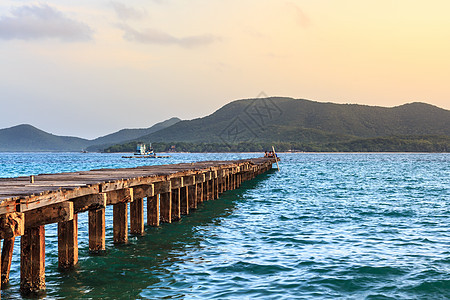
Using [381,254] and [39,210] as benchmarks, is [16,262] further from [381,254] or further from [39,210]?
[381,254]

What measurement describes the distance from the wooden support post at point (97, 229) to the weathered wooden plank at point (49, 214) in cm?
230

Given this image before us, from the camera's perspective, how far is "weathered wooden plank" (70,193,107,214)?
1098cm

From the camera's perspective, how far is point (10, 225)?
7.86 meters


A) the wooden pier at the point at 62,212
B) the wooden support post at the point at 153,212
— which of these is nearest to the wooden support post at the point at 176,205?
the wooden pier at the point at 62,212

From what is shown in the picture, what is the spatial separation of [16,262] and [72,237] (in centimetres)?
314

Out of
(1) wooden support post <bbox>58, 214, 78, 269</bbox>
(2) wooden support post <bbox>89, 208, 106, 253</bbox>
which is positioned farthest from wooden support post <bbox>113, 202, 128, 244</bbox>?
(1) wooden support post <bbox>58, 214, 78, 269</bbox>

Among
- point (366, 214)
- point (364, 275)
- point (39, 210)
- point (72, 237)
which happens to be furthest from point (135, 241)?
point (366, 214)

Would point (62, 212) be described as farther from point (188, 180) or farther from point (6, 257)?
point (188, 180)

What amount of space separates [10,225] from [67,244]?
11.4 feet

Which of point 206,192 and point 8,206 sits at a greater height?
point 8,206

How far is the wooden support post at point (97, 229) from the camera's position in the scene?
1230 centimetres

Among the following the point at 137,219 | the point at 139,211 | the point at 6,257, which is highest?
the point at 139,211

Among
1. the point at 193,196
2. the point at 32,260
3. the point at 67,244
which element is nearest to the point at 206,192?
the point at 193,196

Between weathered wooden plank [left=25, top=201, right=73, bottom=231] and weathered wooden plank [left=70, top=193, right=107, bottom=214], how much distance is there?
1.11 m
